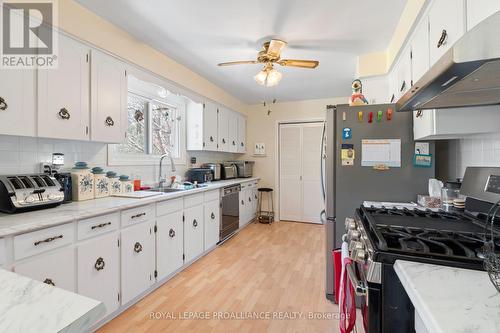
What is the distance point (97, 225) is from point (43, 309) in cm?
127

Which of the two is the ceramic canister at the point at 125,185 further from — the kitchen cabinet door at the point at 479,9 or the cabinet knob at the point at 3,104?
the kitchen cabinet door at the point at 479,9

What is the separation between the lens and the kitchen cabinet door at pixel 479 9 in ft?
2.95

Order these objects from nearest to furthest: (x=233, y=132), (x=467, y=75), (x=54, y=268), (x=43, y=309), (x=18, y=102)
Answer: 1. (x=43, y=309)
2. (x=467, y=75)
3. (x=54, y=268)
4. (x=18, y=102)
5. (x=233, y=132)

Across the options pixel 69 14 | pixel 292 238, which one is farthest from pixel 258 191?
pixel 69 14

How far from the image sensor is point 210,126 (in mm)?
3873

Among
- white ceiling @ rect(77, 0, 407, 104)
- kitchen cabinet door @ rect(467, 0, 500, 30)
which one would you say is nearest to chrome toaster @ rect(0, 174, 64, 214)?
white ceiling @ rect(77, 0, 407, 104)

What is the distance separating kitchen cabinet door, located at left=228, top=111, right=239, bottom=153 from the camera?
4.53 m

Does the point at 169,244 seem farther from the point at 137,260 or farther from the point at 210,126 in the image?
the point at 210,126

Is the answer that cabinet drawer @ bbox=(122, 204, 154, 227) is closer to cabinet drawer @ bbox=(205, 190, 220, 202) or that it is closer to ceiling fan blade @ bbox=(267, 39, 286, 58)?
cabinet drawer @ bbox=(205, 190, 220, 202)

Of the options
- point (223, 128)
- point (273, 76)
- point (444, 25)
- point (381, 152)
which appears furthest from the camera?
point (223, 128)

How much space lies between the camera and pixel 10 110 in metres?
1.50

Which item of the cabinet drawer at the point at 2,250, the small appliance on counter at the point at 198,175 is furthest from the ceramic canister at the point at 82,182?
the small appliance on counter at the point at 198,175

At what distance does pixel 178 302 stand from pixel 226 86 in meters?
3.16

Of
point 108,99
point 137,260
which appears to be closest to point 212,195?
point 137,260
